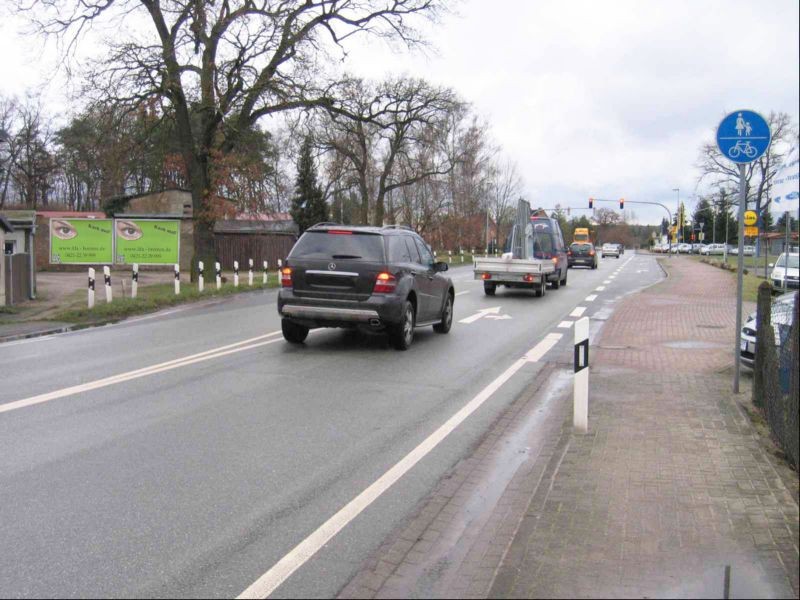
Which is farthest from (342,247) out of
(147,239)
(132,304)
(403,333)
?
(147,239)

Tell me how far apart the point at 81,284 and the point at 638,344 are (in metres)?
19.8

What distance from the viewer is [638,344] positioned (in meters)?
12.2

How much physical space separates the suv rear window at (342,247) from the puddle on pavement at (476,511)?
4045 millimetres

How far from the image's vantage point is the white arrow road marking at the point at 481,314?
15445mm

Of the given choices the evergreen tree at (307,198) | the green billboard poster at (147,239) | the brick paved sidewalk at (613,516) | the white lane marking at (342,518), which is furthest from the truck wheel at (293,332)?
the evergreen tree at (307,198)

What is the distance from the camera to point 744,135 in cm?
802

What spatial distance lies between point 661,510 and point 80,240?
1255 inches

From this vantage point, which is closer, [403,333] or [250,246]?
[403,333]

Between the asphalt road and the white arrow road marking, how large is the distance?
10.8ft

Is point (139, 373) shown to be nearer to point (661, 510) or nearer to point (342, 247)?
point (342, 247)

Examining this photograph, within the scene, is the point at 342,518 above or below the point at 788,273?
below

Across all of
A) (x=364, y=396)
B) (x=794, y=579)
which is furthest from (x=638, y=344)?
(x=794, y=579)

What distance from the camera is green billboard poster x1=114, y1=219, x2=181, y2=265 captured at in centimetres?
3183

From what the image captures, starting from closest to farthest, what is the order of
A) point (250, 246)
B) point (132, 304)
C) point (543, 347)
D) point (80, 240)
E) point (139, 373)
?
point (139, 373) < point (543, 347) < point (132, 304) < point (80, 240) < point (250, 246)
